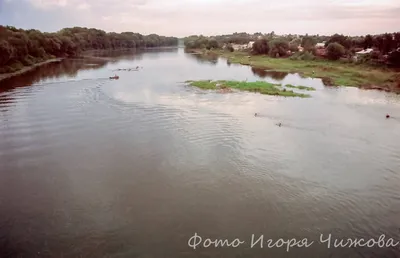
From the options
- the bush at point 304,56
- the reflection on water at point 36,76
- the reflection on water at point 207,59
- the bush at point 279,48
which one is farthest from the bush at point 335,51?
the reflection on water at point 36,76

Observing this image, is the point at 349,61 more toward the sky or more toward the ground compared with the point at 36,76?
more toward the sky

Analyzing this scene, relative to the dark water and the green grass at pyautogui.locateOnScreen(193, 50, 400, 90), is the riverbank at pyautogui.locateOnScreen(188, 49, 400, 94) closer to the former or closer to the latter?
the green grass at pyautogui.locateOnScreen(193, 50, 400, 90)

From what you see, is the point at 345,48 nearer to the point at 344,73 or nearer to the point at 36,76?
the point at 344,73

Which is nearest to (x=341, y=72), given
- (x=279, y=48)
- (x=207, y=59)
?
(x=279, y=48)

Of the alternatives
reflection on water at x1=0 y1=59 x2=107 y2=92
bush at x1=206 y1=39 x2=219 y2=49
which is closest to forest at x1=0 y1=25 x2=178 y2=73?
reflection on water at x1=0 y1=59 x2=107 y2=92

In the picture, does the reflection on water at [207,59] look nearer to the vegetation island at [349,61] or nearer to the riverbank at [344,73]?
the vegetation island at [349,61]

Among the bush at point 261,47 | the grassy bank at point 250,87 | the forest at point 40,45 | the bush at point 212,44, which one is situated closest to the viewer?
the grassy bank at point 250,87
